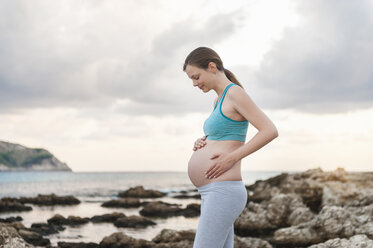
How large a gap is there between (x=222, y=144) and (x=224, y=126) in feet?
0.51

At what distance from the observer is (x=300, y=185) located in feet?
80.4

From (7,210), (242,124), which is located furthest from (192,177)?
(7,210)

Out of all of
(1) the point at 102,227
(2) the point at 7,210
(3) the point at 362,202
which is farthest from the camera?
(2) the point at 7,210

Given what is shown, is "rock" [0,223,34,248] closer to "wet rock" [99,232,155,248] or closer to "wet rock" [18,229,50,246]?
"wet rock" [99,232,155,248]

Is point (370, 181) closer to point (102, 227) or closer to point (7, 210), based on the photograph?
point (102, 227)

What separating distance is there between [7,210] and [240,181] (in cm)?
2886

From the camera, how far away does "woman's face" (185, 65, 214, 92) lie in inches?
128

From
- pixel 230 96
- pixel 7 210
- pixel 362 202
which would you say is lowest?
pixel 7 210

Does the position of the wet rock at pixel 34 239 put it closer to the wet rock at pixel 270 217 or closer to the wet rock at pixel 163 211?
the wet rock at pixel 270 217

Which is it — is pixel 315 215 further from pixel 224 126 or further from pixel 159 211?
pixel 224 126

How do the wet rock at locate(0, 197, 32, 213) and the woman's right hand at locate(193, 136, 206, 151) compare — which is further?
the wet rock at locate(0, 197, 32, 213)

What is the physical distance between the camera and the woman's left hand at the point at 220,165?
3.10 meters

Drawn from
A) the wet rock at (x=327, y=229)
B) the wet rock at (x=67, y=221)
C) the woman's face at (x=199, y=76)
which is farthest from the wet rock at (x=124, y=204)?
the woman's face at (x=199, y=76)

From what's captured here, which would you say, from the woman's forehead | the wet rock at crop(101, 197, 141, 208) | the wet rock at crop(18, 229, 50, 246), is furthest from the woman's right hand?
the wet rock at crop(101, 197, 141, 208)
